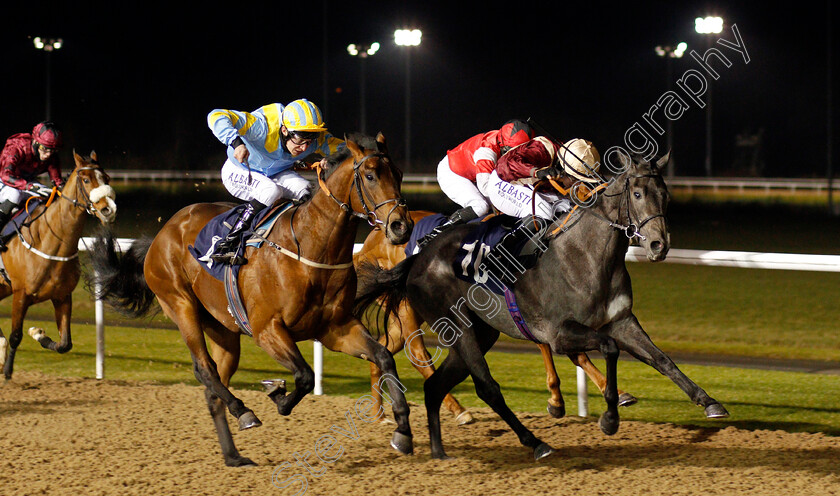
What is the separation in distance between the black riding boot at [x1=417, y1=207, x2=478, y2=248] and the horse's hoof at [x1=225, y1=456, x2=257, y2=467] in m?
1.44

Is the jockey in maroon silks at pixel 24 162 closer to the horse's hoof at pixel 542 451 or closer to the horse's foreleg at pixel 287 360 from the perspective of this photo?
the horse's foreleg at pixel 287 360

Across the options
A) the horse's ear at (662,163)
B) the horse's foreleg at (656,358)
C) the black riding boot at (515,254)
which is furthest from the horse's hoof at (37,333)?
the horse's ear at (662,163)

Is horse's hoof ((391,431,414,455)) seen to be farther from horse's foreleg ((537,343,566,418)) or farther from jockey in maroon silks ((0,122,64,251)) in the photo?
jockey in maroon silks ((0,122,64,251))

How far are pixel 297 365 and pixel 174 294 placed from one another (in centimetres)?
109

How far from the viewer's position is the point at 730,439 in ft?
15.2

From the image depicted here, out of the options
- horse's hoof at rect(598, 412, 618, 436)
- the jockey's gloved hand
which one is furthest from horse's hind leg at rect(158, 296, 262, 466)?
the jockey's gloved hand

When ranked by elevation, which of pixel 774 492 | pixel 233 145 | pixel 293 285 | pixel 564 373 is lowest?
pixel 564 373

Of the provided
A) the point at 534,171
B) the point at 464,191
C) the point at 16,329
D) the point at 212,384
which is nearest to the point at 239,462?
the point at 212,384

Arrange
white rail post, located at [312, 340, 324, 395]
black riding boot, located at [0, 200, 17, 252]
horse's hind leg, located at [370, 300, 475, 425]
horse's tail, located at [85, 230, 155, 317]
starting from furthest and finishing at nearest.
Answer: black riding boot, located at [0, 200, 17, 252]
white rail post, located at [312, 340, 324, 395]
horse's tail, located at [85, 230, 155, 317]
horse's hind leg, located at [370, 300, 475, 425]

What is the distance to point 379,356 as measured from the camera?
405 cm

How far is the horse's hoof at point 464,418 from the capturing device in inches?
201

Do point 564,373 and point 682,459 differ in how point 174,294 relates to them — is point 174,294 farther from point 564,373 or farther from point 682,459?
point 564,373

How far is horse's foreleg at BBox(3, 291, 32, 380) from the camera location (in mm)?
6285

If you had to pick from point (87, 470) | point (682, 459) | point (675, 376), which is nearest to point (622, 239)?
point (675, 376)
